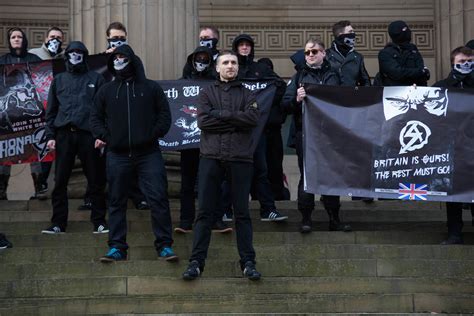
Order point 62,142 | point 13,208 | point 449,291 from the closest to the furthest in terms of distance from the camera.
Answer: point 449,291 < point 62,142 < point 13,208

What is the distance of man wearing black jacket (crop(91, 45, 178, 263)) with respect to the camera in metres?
12.4

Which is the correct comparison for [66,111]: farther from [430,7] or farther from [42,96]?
[430,7]

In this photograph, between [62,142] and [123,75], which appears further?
[62,142]

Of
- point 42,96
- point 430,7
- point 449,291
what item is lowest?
point 449,291

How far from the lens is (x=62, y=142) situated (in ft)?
44.9

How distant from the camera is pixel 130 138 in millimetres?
12516

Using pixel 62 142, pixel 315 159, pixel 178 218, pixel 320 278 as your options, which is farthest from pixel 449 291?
pixel 62 142

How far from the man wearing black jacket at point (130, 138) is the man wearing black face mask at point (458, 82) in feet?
9.52

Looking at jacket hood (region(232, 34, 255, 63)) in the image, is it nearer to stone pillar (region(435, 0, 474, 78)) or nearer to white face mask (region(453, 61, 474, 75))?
white face mask (region(453, 61, 474, 75))

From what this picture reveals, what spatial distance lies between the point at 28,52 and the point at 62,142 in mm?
2131

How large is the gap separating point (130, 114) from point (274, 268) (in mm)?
2037

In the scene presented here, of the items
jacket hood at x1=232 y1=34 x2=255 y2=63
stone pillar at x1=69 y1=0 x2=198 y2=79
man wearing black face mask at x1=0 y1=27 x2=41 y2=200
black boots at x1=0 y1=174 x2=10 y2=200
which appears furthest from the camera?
stone pillar at x1=69 y1=0 x2=198 y2=79

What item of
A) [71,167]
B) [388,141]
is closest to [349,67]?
[388,141]

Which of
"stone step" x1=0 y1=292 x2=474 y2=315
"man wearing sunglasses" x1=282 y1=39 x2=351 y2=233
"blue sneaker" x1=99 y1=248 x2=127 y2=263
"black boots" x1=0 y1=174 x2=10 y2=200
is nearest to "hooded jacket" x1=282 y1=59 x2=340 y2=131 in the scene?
"man wearing sunglasses" x1=282 y1=39 x2=351 y2=233
